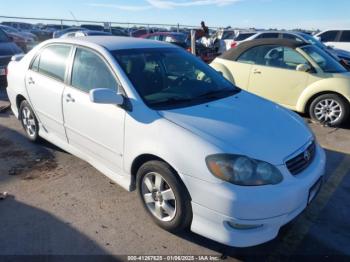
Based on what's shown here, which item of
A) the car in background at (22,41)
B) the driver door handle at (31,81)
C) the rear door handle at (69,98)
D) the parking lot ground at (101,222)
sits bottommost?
the car in background at (22,41)

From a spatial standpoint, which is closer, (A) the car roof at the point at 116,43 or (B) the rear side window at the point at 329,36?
(A) the car roof at the point at 116,43

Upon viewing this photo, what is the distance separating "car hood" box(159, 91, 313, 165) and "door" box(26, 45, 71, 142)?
171cm

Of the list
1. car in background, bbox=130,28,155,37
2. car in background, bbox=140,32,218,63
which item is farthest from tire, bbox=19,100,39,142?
car in background, bbox=130,28,155,37

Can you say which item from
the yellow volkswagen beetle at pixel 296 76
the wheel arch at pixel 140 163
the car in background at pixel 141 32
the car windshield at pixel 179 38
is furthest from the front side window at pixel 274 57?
the car in background at pixel 141 32

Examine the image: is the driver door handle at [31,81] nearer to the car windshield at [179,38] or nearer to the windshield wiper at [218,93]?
the windshield wiper at [218,93]

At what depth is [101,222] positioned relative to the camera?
3326mm

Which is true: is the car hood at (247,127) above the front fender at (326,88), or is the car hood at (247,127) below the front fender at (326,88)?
above

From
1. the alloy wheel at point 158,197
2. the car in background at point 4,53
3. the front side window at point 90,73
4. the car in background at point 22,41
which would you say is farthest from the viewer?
the car in background at point 22,41

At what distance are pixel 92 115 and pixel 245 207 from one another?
6.18 ft

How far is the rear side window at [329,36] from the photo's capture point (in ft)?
52.3

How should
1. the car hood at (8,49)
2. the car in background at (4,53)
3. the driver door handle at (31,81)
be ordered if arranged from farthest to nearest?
the car hood at (8,49) < the car in background at (4,53) < the driver door handle at (31,81)

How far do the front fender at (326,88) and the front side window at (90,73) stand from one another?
4278 millimetres

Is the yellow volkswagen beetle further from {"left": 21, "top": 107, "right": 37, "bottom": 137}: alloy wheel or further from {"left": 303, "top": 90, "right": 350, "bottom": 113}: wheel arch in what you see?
{"left": 21, "top": 107, "right": 37, "bottom": 137}: alloy wheel

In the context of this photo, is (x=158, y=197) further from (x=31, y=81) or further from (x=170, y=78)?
(x=31, y=81)
